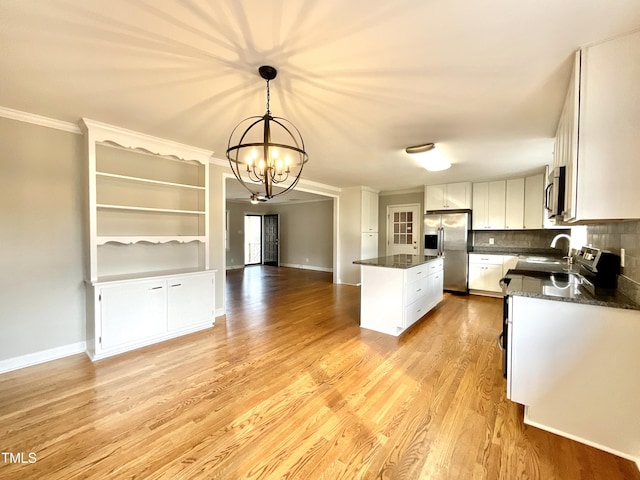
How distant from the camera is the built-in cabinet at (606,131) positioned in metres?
1.48

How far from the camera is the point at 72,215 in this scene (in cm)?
288

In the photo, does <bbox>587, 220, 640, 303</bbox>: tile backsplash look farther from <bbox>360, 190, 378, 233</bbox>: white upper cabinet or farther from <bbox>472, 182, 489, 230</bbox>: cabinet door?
<bbox>360, 190, 378, 233</bbox>: white upper cabinet

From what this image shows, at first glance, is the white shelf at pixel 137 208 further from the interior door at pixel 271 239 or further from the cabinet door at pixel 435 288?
the interior door at pixel 271 239

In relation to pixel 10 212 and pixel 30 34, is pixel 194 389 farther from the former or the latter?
pixel 30 34

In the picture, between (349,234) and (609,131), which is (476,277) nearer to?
(349,234)

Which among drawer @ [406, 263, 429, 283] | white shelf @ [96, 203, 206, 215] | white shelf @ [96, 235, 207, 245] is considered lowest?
drawer @ [406, 263, 429, 283]

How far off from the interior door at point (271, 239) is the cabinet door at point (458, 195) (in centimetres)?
572

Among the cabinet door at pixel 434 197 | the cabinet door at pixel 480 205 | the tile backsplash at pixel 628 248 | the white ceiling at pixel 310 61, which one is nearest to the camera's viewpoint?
the white ceiling at pixel 310 61

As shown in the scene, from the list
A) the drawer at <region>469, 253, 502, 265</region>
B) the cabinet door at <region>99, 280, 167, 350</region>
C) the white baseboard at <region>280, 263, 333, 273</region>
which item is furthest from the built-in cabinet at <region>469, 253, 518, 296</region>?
the cabinet door at <region>99, 280, 167, 350</region>

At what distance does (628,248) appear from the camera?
189 centimetres

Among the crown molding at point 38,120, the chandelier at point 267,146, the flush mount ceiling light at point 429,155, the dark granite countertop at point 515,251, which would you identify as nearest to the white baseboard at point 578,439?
the chandelier at point 267,146

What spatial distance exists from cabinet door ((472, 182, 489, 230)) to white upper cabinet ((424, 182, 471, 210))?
14 cm

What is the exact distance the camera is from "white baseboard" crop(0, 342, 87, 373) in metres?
2.53

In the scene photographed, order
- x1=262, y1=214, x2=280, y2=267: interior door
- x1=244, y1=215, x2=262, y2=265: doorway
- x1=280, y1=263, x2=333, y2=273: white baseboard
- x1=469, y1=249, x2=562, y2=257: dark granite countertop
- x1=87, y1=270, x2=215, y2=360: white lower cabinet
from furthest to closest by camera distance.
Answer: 1. x1=244, y1=215, x2=262, y2=265: doorway
2. x1=262, y1=214, x2=280, y2=267: interior door
3. x1=280, y1=263, x2=333, y2=273: white baseboard
4. x1=469, y1=249, x2=562, y2=257: dark granite countertop
5. x1=87, y1=270, x2=215, y2=360: white lower cabinet
